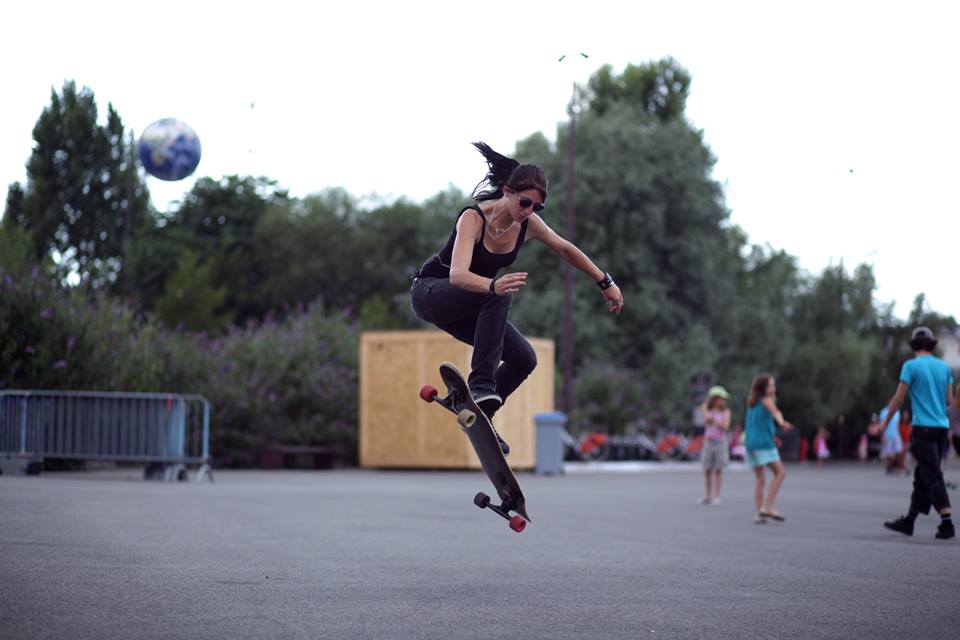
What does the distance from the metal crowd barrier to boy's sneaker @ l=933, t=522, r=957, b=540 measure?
13.0 m

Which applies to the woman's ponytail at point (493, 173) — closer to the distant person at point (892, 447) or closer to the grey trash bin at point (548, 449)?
the grey trash bin at point (548, 449)

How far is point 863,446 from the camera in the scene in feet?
193

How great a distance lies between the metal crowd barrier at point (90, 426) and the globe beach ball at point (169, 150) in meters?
9.19

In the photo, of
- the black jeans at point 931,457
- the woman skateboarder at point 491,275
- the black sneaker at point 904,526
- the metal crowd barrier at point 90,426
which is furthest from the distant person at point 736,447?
the woman skateboarder at point 491,275

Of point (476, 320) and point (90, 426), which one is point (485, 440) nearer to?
point (476, 320)

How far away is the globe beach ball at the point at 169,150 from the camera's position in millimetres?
13641

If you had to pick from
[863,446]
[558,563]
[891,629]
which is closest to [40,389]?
[558,563]

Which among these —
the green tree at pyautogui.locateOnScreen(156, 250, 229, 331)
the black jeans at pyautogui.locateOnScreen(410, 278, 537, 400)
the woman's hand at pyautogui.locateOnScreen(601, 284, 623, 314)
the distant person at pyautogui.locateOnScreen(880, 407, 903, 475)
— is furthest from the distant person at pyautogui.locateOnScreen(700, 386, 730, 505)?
the green tree at pyautogui.locateOnScreen(156, 250, 229, 331)

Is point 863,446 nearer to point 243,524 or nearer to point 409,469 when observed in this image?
point 409,469

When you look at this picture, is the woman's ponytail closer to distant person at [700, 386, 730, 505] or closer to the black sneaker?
the black sneaker

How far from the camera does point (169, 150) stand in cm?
1374

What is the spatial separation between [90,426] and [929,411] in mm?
14215

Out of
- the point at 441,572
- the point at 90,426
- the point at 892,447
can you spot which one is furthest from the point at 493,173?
the point at 892,447

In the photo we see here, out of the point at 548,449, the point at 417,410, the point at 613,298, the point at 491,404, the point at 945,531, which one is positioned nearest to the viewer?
the point at 491,404
